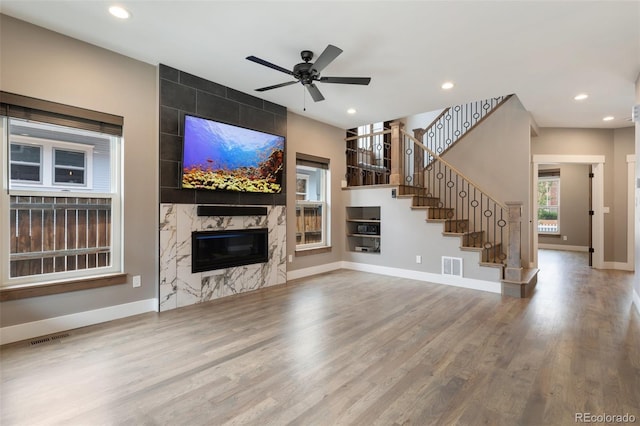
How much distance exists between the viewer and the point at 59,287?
3049 millimetres

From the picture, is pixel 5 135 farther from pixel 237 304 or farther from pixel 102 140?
pixel 237 304

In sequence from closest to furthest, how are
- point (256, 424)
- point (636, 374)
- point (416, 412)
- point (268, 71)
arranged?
point (256, 424), point (416, 412), point (636, 374), point (268, 71)

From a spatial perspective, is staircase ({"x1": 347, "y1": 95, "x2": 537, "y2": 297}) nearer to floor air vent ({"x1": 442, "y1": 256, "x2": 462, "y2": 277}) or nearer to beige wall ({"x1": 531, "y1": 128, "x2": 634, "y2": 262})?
floor air vent ({"x1": 442, "y1": 256, "x2": 462, "y2": 277})

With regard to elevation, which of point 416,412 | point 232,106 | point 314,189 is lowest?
point 416,412

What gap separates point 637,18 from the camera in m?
2.67

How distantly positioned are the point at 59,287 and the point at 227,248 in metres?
1.86

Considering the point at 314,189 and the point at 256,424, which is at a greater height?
the point at 314,189

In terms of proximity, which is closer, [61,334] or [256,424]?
[256,424]

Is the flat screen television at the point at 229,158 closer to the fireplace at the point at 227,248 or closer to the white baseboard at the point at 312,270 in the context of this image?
the fireplace at the point at 227,248

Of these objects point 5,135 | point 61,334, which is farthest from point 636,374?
point 5,135

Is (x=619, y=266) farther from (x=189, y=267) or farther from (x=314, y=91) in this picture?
(x=189, y=267)

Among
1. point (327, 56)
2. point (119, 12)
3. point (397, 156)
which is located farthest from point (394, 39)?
point (397, 156)

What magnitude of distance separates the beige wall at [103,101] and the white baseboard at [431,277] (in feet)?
12.4

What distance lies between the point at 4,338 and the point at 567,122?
867cm
